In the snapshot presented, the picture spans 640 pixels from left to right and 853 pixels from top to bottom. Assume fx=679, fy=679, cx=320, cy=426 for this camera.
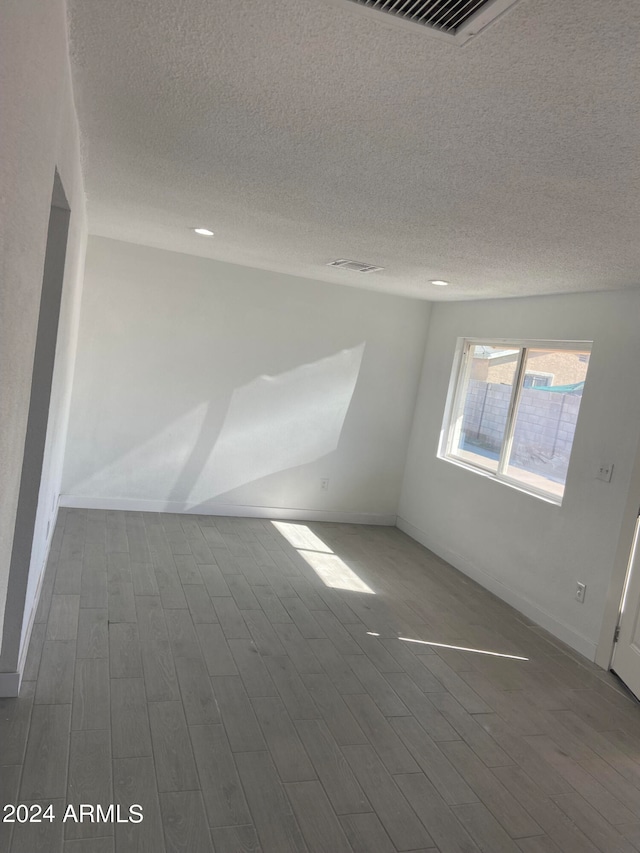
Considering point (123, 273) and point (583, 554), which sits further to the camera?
point (123, 273)

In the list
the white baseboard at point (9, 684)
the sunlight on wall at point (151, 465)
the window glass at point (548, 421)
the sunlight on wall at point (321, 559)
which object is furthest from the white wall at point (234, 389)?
the white baseboard at point (9, 684)

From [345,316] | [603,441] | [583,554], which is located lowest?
[583,554]

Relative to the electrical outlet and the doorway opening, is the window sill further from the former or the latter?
the doorway opening

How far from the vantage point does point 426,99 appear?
1.82m

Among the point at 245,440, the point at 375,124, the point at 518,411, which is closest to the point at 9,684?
the point at 375,124

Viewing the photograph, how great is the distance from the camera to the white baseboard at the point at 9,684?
281 cm

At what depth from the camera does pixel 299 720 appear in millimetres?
2977

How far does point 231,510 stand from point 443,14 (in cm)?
520

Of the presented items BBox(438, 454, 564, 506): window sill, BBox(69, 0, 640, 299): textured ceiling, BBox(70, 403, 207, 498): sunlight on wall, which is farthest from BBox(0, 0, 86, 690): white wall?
BBox(70, 403, 207, 498): sunlight on wall

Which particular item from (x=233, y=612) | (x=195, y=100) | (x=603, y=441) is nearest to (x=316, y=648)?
(x=233, y=612)

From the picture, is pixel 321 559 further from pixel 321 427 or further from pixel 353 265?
pixel 353 265

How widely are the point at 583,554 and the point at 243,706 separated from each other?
7.95 feet

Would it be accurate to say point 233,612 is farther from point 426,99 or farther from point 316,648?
point 426,99

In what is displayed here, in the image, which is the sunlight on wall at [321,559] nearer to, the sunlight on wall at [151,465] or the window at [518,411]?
the sunlight on wall at [151,465]
